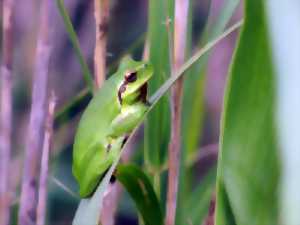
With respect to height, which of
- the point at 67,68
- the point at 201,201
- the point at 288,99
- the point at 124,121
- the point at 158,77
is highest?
the point at 288,99

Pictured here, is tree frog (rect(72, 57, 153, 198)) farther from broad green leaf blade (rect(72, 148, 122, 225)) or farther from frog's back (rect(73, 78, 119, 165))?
broad green leaf blade (rect(72, 148, 122, 225))

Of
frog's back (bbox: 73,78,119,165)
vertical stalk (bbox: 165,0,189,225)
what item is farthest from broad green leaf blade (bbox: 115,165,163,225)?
frog's back (bbox: 73,78,119,165)

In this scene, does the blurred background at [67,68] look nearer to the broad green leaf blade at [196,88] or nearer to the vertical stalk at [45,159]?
the broad green leaf blade at [196,88]

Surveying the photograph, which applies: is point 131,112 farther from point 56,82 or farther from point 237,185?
point 56,82

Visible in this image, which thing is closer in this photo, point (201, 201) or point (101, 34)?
point (101, 34)

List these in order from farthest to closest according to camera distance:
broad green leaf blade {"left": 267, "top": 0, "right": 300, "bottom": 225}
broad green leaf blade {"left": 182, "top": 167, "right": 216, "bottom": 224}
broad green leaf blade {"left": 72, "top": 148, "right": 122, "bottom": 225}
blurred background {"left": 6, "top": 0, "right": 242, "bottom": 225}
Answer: blurred background {"left": 6, "top": 0, "right": 242, "bottom": 225} → broad green leaf blade {"left": 182, "top": 167, "right": 216, "bottom": 224} → broad green leaf blade {"left": 72, "top": 148, "right": 122, "bottom": 225} → broad green leaf blade {"left": 267, "top": 0, "right": 300, "bottom": 225}

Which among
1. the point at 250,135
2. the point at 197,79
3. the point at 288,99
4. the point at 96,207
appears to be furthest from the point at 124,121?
the point at 288,99

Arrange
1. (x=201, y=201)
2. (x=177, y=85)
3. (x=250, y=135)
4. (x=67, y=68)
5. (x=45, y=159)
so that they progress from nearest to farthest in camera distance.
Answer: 1. (x=250, y=135)
2. (x=177, y=85)
3. (x=45, y=159)
4. (x=201, y=201)
5. (x=67, y=68)

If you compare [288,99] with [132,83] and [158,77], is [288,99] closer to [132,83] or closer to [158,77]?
[158,77]

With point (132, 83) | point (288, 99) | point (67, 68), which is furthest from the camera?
point (67, 68)
